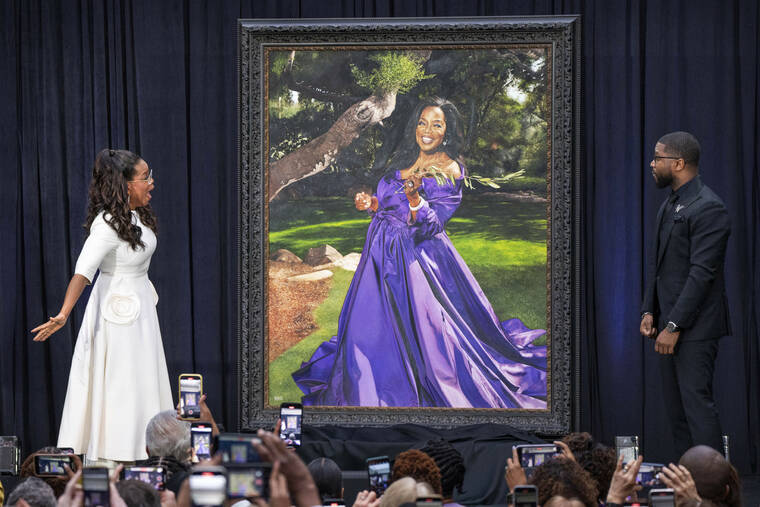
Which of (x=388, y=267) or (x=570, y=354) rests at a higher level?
(x=388, y=267)

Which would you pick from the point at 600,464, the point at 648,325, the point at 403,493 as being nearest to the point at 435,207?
the point at 648,325

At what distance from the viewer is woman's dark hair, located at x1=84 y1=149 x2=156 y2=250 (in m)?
4.75

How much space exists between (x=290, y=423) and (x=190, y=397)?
414 millimetres

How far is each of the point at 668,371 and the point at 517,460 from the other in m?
1.89

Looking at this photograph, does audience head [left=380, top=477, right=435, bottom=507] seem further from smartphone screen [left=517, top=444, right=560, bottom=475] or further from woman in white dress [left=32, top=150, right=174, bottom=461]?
woman in white dress [left=32, top=150, right=174, bottom=461]

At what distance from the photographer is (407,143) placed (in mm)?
5836

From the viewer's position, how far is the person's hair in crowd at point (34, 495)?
2.56 m

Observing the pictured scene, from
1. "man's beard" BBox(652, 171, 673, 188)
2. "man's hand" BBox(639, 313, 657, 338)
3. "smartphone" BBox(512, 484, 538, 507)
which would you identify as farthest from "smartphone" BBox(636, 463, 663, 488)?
"man's beard" BBox(652, 171, 673, 188)

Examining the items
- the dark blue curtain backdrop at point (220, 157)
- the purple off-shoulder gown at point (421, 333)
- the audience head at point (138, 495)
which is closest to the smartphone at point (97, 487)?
the audience head at point (138, 495)

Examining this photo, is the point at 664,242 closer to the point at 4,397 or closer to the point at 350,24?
the point at 350,24

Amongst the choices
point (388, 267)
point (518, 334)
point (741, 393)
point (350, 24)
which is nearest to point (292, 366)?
point (388, 267)

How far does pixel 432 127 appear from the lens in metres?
5.81

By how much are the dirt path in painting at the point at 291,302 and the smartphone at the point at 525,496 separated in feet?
11.4

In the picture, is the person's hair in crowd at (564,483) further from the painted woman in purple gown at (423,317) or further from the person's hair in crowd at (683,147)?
the painted woman in purple gown at (423,317)
